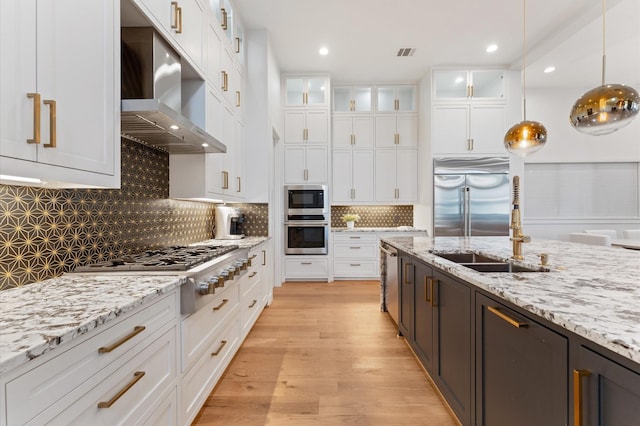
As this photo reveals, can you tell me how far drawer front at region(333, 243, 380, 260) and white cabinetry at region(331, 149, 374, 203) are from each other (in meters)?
0.78

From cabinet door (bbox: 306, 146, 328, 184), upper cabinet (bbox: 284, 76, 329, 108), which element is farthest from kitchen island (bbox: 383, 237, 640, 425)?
upper cabinet (bbox: 284, 76, 329, 108)

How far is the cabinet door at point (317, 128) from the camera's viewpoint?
203 inches

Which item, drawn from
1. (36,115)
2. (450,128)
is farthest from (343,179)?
(36,115)

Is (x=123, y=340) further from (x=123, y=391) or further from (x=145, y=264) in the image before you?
(x=145, y=264)

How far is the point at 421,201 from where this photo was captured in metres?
5.21

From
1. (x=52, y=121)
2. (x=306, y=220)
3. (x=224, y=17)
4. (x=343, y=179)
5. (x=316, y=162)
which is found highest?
(x=224, y=17)

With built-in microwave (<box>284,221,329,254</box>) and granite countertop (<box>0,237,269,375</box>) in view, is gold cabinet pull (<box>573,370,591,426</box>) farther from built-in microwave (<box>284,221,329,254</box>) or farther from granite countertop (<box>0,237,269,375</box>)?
built-in microwave (<box>284,221,329,254</box>)

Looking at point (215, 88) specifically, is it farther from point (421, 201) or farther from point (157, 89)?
point (421, 201)

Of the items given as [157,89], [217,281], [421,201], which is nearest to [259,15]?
[157,89]

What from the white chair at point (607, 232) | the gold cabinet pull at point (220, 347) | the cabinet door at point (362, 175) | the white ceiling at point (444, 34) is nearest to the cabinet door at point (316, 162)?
the cabinet door at point (362, 175)

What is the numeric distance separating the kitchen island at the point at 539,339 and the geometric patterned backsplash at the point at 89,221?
75.8 inches

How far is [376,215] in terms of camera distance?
571 cm

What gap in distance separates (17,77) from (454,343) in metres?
2.09

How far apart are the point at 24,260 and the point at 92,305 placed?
58 cm
